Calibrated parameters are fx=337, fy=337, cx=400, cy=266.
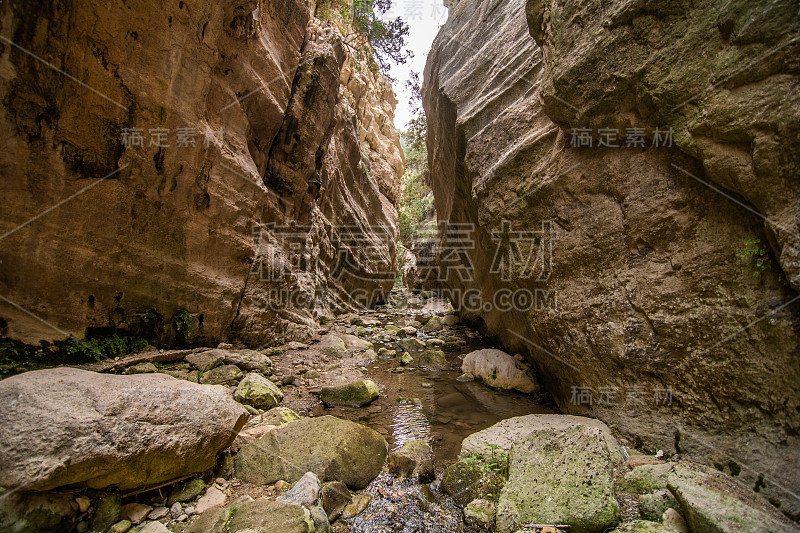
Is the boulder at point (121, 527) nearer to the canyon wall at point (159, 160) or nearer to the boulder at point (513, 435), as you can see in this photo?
the boulder at point (513, 435)

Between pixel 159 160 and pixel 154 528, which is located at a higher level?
pixel 159 160

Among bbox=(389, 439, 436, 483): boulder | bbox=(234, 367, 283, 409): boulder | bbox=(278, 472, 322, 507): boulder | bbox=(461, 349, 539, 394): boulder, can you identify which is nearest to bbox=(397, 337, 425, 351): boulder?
bbox=(461, 349, 539, 394): boulder

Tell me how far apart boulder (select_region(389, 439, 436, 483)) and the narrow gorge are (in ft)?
0.10

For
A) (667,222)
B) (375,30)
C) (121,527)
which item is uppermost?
(375,30)

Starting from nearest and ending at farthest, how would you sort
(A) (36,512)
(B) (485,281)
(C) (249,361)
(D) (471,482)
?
(A) (36,512) < (D) (471,482) < (C) (249,361) < (B) (485,281)

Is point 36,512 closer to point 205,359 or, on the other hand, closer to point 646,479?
point 205,359

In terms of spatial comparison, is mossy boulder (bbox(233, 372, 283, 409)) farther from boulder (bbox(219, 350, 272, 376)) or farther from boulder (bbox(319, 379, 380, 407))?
boulder (bbox(219, 350, 272, 376))

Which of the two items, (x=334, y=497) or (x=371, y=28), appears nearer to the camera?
(x=334, y=497)

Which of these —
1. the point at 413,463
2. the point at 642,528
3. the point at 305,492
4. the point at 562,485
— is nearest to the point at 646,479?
the point at 642,528

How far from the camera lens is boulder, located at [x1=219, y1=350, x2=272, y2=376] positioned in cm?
578

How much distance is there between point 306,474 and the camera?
3.03 m

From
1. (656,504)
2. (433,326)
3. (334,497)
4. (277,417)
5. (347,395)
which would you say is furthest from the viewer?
(433,326)

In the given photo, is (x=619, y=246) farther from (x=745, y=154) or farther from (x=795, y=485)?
(x=795, y=485)

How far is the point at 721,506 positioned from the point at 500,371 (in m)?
3.99
